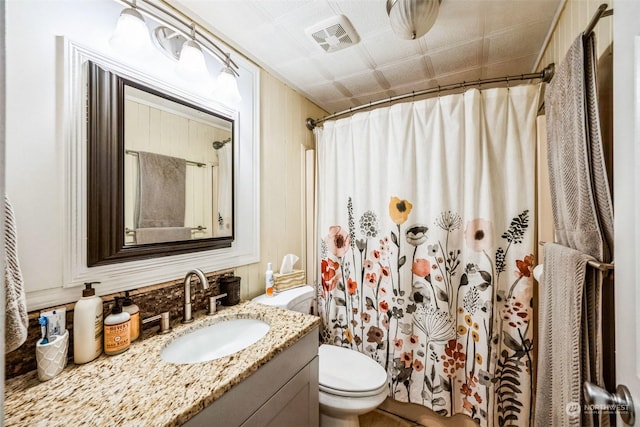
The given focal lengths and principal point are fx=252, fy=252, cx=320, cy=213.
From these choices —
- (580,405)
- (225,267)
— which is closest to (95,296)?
(225,267)

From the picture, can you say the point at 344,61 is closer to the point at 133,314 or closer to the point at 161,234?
the point at 161,234

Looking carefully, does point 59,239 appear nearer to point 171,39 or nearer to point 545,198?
point 171,39

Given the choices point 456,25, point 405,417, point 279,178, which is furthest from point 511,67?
point 405,417

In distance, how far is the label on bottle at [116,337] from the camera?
0.82 metres

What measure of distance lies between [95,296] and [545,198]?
189cm

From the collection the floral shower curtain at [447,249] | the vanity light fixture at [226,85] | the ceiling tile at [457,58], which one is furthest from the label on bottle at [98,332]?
the ceiling tile at [457,58]

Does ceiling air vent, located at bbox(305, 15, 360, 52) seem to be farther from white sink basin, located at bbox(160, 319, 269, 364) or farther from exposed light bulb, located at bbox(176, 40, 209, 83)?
white sink basin, located at bbox(160, 319, 269, 364)

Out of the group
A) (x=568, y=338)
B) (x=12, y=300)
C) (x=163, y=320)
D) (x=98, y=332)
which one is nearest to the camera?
(x=12, y=300)

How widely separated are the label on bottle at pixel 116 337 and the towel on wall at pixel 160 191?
353mm

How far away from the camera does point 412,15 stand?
1.02 metres

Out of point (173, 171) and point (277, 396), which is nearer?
point (277, 396)

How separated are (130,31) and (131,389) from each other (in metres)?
1.15

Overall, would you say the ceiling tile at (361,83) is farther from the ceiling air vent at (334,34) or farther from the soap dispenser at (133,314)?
the soap dispenser at (133,314)

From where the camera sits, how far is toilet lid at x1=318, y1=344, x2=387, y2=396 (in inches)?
47.2
